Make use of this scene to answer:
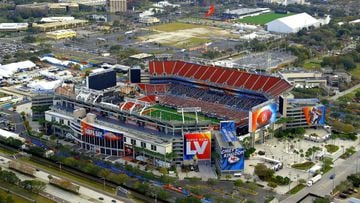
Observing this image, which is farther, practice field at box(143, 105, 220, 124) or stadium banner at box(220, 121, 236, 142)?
practice field at box(143, 105, 220, 124)

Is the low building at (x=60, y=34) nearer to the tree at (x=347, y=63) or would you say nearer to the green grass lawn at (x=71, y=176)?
the tree at (x=347, y=63)

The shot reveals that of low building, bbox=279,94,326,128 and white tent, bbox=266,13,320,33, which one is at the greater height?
white tent, bbox=266,13,320,33

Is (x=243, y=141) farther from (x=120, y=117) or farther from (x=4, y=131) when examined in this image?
(x=4, y=131)

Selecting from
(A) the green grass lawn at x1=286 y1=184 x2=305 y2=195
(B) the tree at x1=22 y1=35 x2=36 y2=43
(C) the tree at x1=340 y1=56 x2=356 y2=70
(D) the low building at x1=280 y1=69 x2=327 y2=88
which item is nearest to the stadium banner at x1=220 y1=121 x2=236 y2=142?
(A) the green grass lawn at x1=286 y1=184 x2=305 y2=195

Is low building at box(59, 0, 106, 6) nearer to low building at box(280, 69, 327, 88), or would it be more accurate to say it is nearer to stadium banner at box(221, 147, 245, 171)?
low building at box(280, 69, 327, 88)

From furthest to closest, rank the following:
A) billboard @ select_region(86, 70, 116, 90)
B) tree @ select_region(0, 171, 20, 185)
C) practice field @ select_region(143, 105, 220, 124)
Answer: billboard @ select_region(86, 70, 116, 90)
practice field @ select_region(143, 105, 220, 124)
tree @ select_region(0, 171, 20, 185)

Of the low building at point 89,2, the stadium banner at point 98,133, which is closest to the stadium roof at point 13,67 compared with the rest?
the stadium banner at point 98,133

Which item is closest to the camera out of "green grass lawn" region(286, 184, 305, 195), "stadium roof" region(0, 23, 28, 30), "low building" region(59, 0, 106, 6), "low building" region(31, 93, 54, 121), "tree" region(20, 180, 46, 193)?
"tree" region(20, 180, 46, 193)

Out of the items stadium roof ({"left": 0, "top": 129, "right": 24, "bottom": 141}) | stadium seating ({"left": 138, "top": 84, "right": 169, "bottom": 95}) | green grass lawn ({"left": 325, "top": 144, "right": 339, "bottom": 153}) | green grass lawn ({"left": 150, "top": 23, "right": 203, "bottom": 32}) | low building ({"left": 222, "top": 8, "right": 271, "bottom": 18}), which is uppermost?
low building ({"left": 222, "top": 8, "right": 271, "bottom": 18})
